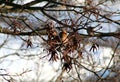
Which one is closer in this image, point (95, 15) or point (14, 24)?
point (95, 15)

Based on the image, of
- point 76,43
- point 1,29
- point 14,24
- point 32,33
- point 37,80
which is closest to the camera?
point 76,43

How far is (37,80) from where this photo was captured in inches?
677

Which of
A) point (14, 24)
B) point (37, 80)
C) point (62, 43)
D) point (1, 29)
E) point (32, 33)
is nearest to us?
point (62, 43)

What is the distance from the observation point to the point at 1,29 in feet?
15.0

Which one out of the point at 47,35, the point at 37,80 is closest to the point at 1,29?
the point at 47,35

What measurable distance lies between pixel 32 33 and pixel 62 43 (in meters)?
0.74

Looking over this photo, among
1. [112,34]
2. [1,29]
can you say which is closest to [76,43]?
[112,34]

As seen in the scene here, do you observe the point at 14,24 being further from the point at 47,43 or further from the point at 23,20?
the point at 47,43

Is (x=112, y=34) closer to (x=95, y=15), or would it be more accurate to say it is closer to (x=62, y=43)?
(x=95, y=15)

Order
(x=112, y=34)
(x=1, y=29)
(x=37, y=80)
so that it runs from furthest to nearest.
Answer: (x=37, y=80) → (x=1, y=29) → (x=112, y=34)

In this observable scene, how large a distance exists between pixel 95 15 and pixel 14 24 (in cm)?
118

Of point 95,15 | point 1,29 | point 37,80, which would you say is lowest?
point 37,80

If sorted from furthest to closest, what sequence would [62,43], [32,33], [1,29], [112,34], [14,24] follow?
[1,29], [14,24], [32,33], [112,34], [62,43]

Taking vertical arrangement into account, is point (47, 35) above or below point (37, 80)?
above
